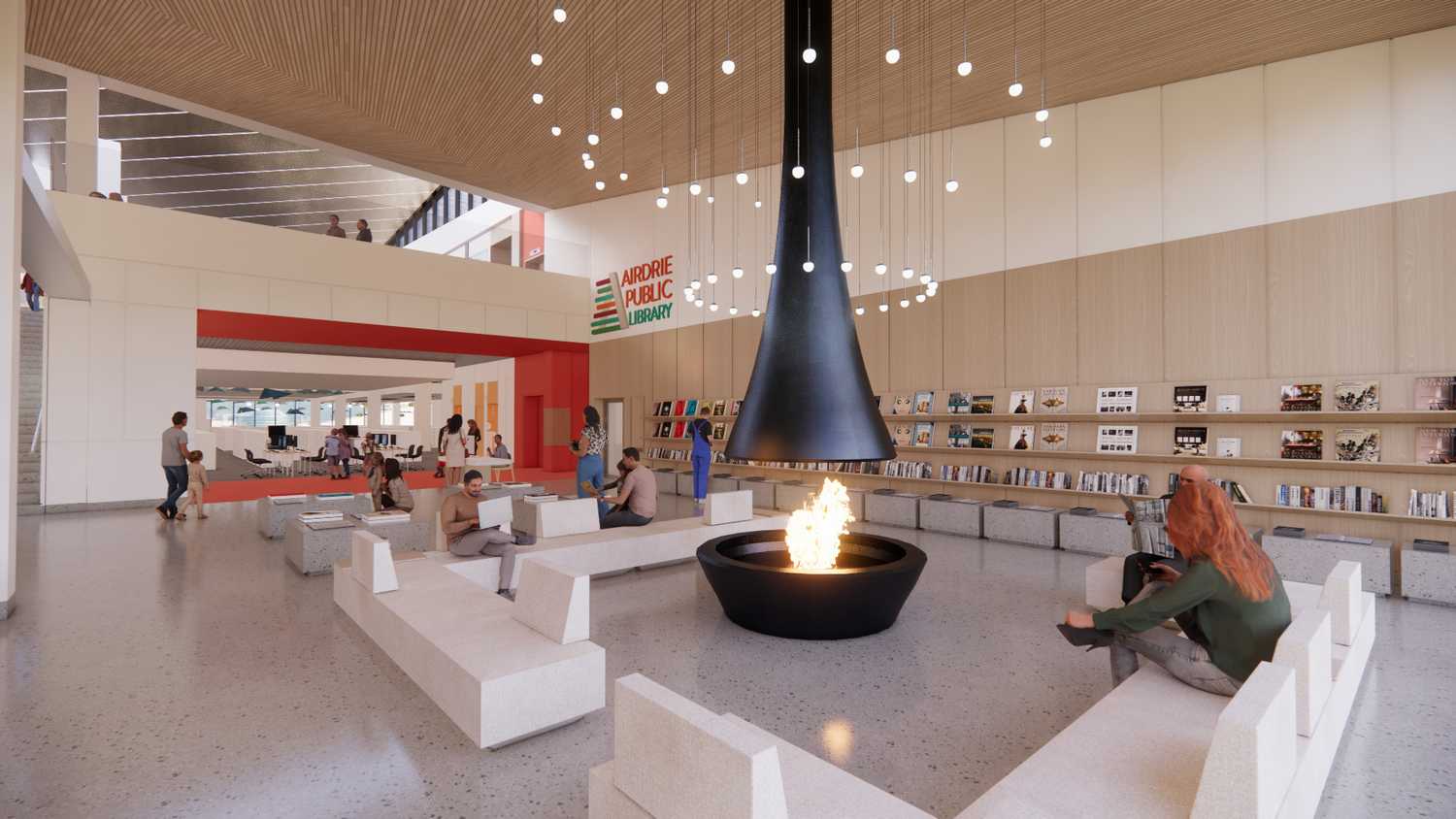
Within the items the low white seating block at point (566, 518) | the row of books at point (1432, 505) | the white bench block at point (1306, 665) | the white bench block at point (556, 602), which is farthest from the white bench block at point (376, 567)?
the row of books at point (1432, 505)

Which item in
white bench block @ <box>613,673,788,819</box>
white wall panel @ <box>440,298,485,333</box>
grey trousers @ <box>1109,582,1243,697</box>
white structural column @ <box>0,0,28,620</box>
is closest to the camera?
white bench block @ <box>613,673,788,819</box>

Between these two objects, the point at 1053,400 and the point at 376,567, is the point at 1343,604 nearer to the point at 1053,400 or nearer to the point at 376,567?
the point at 1053,400

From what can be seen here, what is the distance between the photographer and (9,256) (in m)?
4.68

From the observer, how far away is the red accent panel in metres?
11.7

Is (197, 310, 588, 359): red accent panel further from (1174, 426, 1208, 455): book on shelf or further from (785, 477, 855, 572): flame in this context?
(1174, 426, 1208, 455): book on shelf

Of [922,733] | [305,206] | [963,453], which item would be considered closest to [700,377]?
[963,453]

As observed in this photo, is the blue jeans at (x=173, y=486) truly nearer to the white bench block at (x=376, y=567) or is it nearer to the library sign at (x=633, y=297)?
the white bench block at (x=376, y=567)

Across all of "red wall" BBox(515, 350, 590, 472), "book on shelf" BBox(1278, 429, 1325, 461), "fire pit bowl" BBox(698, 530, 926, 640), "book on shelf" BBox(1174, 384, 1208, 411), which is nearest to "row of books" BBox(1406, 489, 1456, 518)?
"book on shelf" BBox(1278, 429, 1325, 461)

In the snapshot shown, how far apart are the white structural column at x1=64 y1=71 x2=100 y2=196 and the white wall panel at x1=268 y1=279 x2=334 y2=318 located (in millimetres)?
2681

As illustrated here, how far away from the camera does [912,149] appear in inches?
372

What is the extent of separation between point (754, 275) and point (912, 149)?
3.43 meters

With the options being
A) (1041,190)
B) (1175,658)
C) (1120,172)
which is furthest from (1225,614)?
(1041,190)

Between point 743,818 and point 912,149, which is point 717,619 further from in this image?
point 912,149

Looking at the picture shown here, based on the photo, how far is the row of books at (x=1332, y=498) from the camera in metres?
5.99
